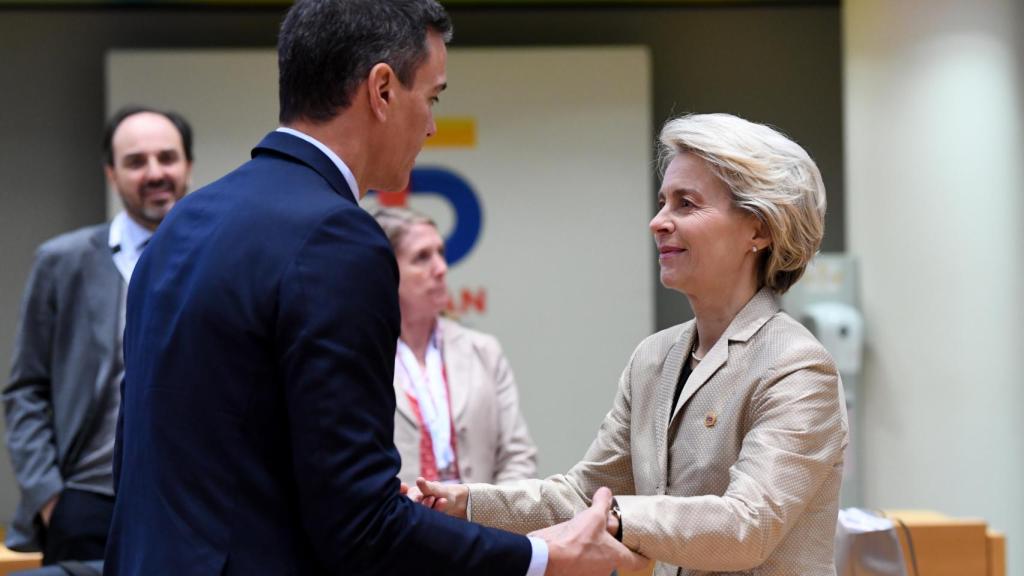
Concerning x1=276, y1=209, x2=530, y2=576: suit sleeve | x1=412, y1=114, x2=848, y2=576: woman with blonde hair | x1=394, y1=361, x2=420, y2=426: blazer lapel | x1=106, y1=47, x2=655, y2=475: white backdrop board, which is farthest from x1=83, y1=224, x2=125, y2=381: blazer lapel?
x1=106, y1=47, x2=655, y2=475: white backdrop board

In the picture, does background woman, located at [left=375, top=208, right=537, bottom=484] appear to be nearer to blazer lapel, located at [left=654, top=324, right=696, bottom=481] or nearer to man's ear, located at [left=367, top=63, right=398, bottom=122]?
blazer lapel, located at [left=654, top=324, right=696, bottom=481]

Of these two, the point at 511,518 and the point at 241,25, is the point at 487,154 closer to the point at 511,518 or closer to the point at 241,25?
the point at 241,25

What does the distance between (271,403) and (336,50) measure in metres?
0.54

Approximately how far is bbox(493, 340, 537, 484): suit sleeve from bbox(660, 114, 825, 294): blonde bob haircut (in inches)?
67.1

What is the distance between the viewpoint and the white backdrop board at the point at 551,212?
7.35 meters

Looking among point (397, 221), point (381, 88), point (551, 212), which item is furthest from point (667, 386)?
point (551, 212)

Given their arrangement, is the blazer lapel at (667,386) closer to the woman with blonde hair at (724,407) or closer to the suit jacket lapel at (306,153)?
the woman with blonde hair at (724,407)

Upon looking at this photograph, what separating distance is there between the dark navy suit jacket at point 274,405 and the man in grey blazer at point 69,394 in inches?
76.0

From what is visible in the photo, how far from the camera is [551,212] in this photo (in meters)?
7.39

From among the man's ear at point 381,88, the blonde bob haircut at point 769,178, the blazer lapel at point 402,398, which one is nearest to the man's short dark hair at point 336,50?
the man's ear at point 381,88

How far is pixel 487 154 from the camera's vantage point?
7383 millimetres

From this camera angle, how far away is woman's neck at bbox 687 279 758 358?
7.80 feet

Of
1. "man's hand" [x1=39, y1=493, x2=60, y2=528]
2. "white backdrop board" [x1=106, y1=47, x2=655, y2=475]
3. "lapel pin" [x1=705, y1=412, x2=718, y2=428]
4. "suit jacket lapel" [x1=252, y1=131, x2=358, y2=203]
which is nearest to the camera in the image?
"suit jacket lapel" [x1=252, y1=131, x2=358, y2=203]

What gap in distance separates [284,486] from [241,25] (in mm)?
6118
